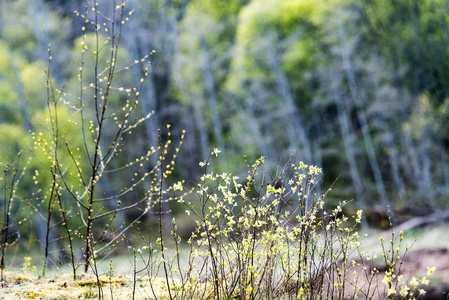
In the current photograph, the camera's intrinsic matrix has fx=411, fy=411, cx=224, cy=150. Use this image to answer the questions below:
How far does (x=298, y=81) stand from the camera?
1725cm

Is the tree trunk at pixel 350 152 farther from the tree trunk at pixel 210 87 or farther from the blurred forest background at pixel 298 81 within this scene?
the tree trunk at pixel 210 87

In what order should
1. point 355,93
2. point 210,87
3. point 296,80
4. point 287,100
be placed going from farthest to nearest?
point 210,87
point 296,80
point 287,100
point 355,93

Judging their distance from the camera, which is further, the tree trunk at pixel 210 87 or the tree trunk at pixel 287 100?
the tree trunk at pixel 210 87

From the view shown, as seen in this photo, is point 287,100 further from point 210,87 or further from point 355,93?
point 210,87

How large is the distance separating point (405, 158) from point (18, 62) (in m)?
15.2

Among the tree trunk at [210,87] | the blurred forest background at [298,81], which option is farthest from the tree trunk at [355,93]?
the tree trunk at [210,87]

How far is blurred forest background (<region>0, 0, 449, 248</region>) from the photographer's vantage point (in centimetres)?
1496

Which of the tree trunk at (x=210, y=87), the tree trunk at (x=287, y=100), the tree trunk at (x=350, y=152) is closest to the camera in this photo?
the tree trunk at (x=350, y=152)

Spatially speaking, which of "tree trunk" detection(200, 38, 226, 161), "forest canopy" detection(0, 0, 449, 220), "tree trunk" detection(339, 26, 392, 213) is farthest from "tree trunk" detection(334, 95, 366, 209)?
"tree trunk" detection(200, 38, 226, 161)

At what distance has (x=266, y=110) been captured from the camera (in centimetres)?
1717

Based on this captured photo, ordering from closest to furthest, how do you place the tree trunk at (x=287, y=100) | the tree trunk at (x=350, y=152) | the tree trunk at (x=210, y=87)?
the tree trunk at (x=350, y=152) → the tree trunk at (x=287, y=100) → the tree trunk at (x=210, y=87)

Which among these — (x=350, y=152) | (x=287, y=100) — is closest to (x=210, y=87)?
(x=287, y=100)

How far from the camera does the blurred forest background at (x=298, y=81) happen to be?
49.1 feet

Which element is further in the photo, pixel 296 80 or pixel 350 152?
pixel 296 80
